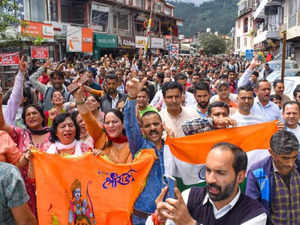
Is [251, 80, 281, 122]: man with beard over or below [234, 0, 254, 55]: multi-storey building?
below

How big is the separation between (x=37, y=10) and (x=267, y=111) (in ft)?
67.4

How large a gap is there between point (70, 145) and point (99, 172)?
0.56 metres

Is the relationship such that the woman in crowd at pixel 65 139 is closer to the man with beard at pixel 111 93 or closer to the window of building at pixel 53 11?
the man with beard at pixel 111 93

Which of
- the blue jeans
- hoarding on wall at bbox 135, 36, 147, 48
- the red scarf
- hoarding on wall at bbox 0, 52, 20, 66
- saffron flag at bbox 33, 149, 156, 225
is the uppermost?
hoarding on wall at bbox 135, 36, 147, 48

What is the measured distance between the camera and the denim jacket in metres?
3.12

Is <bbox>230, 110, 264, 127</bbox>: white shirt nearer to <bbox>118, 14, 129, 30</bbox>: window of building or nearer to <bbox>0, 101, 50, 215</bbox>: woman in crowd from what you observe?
<bbox>0, 101, 50, 215</bbox>: woman in crowd

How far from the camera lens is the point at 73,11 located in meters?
26.6

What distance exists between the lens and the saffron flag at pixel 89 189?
327cm

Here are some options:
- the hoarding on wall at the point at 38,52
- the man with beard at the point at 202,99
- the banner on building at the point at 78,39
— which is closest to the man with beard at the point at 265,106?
the man with beard at the point at 202,99

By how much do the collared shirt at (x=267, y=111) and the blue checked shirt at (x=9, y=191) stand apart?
3.45 metres

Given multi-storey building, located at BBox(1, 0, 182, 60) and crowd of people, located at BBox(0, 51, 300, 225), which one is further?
multi-storey building, located at BBox(1, 0, 182, 60)

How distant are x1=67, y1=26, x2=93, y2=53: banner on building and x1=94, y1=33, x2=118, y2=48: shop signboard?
221 cm

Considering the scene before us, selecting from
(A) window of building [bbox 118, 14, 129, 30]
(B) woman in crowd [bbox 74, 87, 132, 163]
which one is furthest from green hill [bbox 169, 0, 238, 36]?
(B) woman in crowd [bbox 74, 87, 132, 163]

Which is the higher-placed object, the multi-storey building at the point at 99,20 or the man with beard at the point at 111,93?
the multi-storey building at the point at 99,20
